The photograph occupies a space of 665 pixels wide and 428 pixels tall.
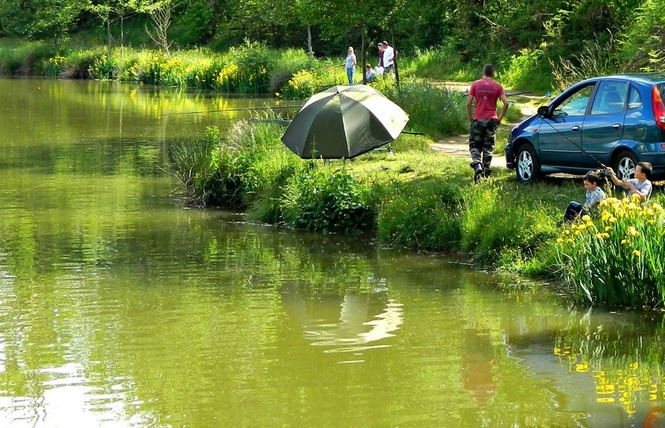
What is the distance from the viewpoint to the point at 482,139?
59.9 ft

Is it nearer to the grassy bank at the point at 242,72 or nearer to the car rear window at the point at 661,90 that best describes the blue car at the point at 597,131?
the car rear window at the point at 661,90

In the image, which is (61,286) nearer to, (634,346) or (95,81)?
(634,346)

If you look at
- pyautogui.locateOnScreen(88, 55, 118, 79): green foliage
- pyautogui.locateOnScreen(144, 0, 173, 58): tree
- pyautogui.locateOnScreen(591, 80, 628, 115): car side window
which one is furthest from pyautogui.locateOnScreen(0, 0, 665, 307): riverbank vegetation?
pyautogui.locateOnScreen(144, 0, 173, 58): tree

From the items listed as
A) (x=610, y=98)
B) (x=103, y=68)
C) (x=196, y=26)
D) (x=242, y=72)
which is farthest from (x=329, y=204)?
(x=196, y=26)

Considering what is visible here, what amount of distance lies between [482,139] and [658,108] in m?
3.34

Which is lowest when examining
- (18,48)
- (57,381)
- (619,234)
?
(57,381)

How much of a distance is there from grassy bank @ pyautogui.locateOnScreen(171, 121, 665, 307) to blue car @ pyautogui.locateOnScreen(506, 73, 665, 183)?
443 mm

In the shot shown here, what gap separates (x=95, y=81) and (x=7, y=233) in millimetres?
46523

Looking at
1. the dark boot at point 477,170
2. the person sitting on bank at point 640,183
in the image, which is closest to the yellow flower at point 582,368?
the person sitting on bank at point 640,183

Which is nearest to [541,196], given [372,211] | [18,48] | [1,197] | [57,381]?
[372,211]

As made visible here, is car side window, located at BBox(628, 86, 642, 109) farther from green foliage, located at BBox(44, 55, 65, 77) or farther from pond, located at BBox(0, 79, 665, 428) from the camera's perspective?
green foliage, located at BBox(44, 55, 65, 77)

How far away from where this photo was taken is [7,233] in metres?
18.7

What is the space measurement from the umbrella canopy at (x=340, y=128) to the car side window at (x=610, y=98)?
399 centimetres

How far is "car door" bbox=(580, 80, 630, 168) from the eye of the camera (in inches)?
637
